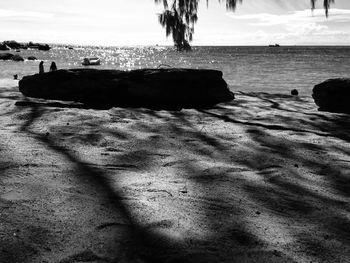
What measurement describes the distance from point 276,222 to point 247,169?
0.94 metres

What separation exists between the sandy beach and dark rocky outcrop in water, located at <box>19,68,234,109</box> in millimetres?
1953

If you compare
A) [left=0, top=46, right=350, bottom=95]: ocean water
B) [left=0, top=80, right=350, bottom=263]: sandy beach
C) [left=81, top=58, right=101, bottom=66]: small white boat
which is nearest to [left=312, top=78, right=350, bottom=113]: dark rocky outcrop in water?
[left=0, top=80, right=350, bottom=263]: sandy beach

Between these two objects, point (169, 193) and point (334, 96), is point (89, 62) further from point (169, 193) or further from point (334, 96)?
point (169, 193)

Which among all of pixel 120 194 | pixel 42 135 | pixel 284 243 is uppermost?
pixel 42 135

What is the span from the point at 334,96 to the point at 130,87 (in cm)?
398

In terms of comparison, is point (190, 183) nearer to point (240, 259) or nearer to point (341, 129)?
point (240, 259)

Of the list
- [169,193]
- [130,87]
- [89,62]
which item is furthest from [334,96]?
[89,62]

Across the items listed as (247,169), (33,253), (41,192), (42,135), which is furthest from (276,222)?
(42,135)

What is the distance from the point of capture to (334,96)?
22.5 feet

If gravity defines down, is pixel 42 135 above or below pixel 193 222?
above

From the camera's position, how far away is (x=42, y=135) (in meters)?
3.78

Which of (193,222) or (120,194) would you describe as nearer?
(193,222)

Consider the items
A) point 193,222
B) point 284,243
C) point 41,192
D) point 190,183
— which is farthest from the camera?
point 190,183

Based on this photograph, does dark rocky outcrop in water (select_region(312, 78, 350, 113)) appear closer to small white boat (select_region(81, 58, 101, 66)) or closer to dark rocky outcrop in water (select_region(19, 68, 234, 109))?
dark rocky outcrop in water (select_region(19, 68, 234, 109))
